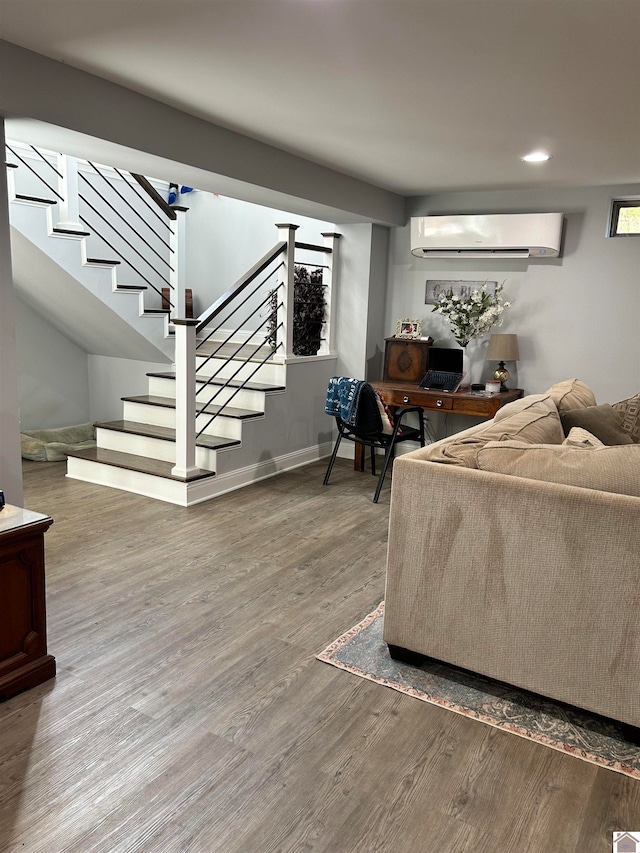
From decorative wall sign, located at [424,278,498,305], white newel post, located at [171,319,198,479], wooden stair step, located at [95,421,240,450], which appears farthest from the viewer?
decorative wall sign, located at [424,278,498,305]

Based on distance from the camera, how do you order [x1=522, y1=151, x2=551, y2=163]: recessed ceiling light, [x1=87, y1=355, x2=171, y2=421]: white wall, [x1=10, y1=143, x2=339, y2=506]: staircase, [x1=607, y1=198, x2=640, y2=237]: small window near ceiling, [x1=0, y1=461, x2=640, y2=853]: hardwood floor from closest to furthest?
[x1=0, y1=461, x2=640, y2=853]: hardwood floor → [x1=522, y1=151, x2=551, y2=163]: recessed ceiling light → [x1=10, y1=143, x2=339, y2=506]: staircase → [x1=607, y1=198, x2=640, y2=237]: small window near ceiling → [x1=87, y1=355, x2=171, y2=421]: white wall

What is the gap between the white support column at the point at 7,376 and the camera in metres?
2.86

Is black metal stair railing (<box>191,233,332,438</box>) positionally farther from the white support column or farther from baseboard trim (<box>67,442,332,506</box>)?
the white support column

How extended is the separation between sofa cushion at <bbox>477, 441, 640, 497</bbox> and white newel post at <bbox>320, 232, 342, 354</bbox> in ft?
11.9

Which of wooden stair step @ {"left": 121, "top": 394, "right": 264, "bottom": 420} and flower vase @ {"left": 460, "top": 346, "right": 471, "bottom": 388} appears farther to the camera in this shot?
flower vase @ {"left": 460, "top": 346, "right": 471, "bottom": 388}

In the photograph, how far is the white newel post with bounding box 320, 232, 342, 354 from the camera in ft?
18.9

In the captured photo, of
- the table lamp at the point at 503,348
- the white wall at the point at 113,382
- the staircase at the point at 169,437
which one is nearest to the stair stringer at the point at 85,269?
the staircase at the point at 169,437

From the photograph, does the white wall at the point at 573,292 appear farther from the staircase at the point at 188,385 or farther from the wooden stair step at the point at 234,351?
the wooden stair step at the point at 234,351

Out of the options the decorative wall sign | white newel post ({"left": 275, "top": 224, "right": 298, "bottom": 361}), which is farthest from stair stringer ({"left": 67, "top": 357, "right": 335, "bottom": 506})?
the decorative wall sign

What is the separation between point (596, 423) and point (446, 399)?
5.65 feet

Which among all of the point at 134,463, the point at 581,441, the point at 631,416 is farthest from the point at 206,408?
the point at 581,441

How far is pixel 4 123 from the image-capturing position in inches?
112

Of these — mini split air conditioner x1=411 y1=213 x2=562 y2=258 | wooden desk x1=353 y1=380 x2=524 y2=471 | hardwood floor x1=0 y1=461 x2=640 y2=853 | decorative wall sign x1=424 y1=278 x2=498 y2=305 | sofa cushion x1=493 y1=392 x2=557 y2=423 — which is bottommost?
hardwood floor x1=0 y1=461 x2=640 y2=853

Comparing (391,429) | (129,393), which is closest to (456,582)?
(391,429)
